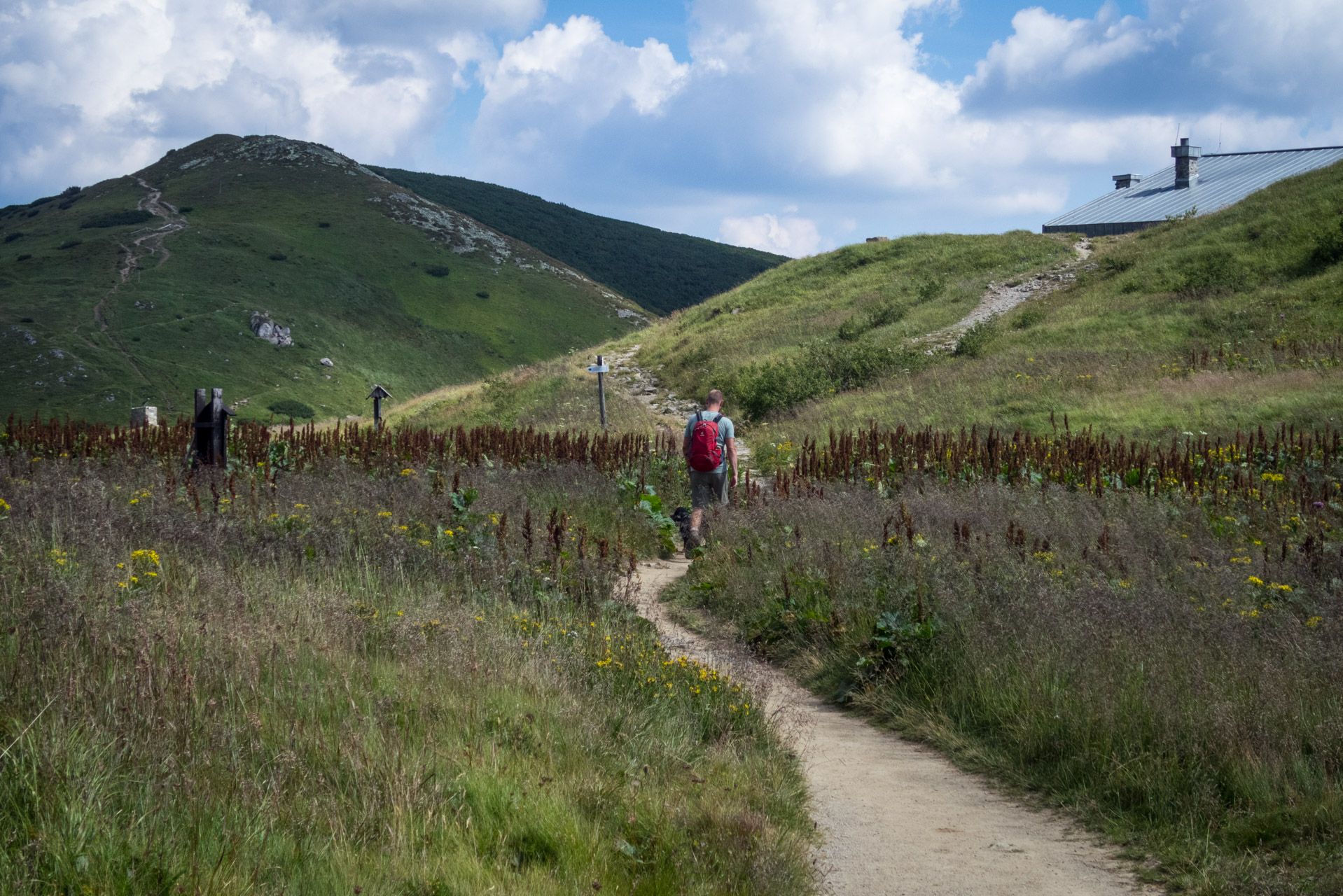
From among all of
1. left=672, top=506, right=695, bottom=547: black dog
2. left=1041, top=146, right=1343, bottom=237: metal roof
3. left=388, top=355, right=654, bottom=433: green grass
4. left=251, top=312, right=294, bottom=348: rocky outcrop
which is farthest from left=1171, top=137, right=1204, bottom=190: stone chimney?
left=251, top=312, right=294, bottom=348: rocky outcrop

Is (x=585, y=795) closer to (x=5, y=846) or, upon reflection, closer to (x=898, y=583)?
(x=5, y=846)

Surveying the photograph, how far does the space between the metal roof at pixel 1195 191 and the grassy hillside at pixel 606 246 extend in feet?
285

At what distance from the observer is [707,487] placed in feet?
36.3

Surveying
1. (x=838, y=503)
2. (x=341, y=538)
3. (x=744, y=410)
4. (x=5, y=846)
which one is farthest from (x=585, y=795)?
(x=744, y=410)

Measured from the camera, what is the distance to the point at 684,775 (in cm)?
389

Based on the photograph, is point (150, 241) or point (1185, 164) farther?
point (150, 241)

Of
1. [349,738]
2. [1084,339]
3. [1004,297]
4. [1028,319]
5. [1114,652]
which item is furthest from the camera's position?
[1004,297]

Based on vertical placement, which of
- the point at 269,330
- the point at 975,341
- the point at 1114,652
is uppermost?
the point at 269,330

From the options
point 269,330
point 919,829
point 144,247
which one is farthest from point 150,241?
point 919,829

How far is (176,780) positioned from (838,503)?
7971 millimetres

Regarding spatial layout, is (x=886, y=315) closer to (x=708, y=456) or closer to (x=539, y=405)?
(x=539, y=405)

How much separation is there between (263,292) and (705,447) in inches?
2910

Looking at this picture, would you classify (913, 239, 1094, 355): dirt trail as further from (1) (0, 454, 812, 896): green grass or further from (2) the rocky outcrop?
(2) the rocky outcrop

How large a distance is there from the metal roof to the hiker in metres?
46.3
